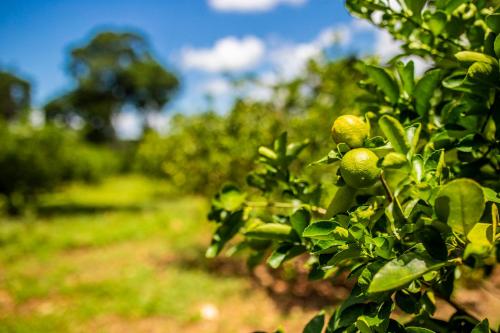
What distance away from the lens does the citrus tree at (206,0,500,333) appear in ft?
1.67

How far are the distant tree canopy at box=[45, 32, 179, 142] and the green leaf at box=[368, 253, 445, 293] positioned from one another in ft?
123

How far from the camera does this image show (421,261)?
19.2 inches

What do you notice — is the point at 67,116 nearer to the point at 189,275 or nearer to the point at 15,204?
the point at 15,204

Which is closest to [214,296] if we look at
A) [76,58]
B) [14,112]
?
[14,112]

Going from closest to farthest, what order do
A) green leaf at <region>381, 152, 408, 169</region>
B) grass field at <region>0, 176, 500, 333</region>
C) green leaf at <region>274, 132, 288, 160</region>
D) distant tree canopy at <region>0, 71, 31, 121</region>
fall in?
green leaf at <region>381, 152, 408, 169</region> < green leaf at <region>274, 132, 288, 160</region> < grass field at <region>0, 176, 500, 333</region> < distant tree canopy at <region>0, 71, 31, 121</region>

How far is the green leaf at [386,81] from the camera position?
0.80 metres

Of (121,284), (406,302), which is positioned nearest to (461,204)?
(406,302)

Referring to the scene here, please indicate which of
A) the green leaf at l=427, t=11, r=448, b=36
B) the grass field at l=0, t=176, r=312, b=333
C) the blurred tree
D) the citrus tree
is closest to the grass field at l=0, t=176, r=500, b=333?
the grass field at l=0, t=176, r=312, b=333

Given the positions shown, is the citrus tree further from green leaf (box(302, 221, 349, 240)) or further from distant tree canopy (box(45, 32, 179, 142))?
distant tree canopy (box(45, 32, 179, 142))

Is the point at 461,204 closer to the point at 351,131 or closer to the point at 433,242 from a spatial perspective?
the point at 433,242

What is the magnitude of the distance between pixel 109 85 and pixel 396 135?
1631 inches

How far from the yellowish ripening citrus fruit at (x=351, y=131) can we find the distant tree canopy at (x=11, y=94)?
38951 millimetres

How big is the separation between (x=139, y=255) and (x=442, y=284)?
5510mm

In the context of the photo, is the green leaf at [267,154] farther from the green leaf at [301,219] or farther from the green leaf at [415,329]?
the green leaf at [415,329]
